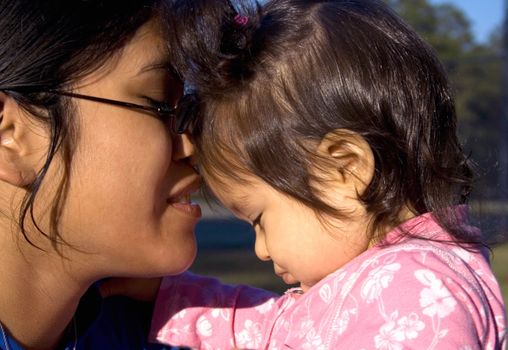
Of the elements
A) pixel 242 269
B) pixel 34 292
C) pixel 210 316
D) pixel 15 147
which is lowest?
pixel 242 269

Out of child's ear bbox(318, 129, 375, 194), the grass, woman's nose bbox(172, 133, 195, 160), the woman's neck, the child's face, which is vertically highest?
child's ear bbox(318, 129, 375, 194)

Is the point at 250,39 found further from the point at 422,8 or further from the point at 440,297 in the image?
the point at 422,8

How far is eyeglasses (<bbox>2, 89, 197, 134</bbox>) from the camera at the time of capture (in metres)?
2.23

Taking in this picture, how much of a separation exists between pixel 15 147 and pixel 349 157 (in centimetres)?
90

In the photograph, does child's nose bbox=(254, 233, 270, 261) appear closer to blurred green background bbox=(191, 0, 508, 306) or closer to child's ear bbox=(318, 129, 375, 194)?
child's ear bbox=(318, 129, 375, 194)

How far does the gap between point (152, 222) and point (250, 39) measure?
0.60 m

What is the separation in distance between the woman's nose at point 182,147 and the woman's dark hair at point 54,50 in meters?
0.32

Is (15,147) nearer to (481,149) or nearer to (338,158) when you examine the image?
(338,158)

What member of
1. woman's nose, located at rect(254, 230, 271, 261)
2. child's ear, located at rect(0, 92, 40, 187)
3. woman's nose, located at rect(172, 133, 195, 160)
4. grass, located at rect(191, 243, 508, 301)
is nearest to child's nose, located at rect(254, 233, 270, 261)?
woman's nose, located at rect(254, 230, 271, 261)

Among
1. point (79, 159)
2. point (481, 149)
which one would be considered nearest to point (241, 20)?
point (79, 159)

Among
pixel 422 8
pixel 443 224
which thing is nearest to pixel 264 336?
pixel 443 224

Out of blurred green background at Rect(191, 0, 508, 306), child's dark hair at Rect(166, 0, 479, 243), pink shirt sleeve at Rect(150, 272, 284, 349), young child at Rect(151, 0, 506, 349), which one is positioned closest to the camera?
young child at Rect(151, 0, 506, 349)

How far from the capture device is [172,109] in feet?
7.66

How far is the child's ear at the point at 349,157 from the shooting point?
7.13 feet
